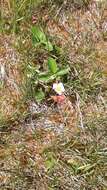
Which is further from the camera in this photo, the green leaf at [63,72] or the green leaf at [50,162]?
the green leaf at [63,72]

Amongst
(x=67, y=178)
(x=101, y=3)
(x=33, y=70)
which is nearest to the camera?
(x=67, y=178)

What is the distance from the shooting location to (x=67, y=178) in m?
2.81

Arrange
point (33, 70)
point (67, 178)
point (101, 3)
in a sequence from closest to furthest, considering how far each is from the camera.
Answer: point (67, 178) < point (33, 70) < point (101, 3)

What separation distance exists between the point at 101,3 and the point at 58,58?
0.47 m

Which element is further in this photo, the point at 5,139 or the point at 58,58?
the point at 58,58

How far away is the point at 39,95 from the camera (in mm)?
2986

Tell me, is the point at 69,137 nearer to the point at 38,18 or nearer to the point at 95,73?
the point at 95,73

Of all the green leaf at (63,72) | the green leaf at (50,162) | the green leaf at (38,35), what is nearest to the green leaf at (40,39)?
the green leaf at (38,35)

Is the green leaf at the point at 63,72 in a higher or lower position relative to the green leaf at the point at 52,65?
lower

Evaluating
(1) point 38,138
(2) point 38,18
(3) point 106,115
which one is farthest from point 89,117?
(2) point 38,18

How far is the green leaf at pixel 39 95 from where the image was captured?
9.77 feet

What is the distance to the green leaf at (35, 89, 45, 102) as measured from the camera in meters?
2.98

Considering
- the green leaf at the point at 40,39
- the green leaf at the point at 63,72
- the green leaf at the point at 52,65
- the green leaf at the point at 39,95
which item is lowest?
the green leaf at the point at 39,95

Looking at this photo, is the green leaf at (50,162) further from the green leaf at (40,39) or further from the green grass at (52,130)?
the green leaf at (40,39)
